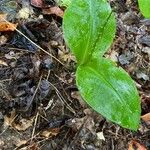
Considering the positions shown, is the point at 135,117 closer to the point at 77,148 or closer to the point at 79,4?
the point at 77,148

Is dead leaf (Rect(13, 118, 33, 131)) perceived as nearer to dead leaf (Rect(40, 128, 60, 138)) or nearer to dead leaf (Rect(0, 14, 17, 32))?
dead leaf (Rect(40, 128, 60, 138))

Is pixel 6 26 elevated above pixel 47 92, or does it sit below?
above

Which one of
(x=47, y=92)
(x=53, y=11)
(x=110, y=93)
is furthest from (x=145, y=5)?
(x=53, y=11)

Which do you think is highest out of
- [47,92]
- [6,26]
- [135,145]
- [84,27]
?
[84,27]

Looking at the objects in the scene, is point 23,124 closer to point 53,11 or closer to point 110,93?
point 110,93

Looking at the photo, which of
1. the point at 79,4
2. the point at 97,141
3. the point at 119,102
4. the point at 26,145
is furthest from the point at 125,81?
the point at 26,145

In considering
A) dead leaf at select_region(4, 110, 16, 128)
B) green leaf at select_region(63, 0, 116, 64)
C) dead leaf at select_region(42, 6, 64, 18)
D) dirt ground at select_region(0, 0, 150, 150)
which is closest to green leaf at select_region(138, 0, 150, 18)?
green leaf at select_region(63, 0, 116, 64)
